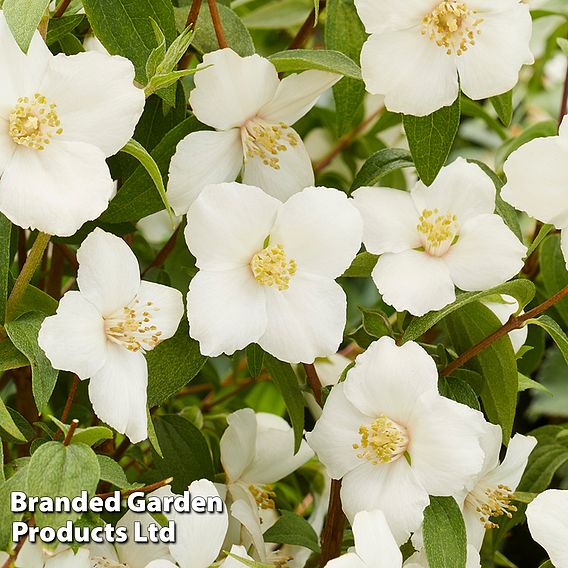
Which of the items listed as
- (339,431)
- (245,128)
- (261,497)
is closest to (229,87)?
(245,128)

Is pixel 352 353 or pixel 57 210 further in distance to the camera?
pixel 352 353

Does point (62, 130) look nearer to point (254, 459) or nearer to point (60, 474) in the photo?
point (60, 474)

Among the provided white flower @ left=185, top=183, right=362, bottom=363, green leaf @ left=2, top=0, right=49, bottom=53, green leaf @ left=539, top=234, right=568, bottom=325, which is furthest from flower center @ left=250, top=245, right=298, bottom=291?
green leaf @ left=539, top=234, right=568, bottom=325

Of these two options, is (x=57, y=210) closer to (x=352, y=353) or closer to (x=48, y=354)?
(x=48, y=354)

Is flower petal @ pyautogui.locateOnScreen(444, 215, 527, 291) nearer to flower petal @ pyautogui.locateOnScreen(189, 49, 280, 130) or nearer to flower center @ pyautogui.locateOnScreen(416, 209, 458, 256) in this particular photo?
flower center @ pyautogui.locateOnScreen(416, 209, 458, 256)

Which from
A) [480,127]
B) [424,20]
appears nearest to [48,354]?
[424,20]

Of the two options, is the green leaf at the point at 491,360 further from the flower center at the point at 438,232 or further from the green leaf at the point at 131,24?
the green leaf at the point at 131,24
